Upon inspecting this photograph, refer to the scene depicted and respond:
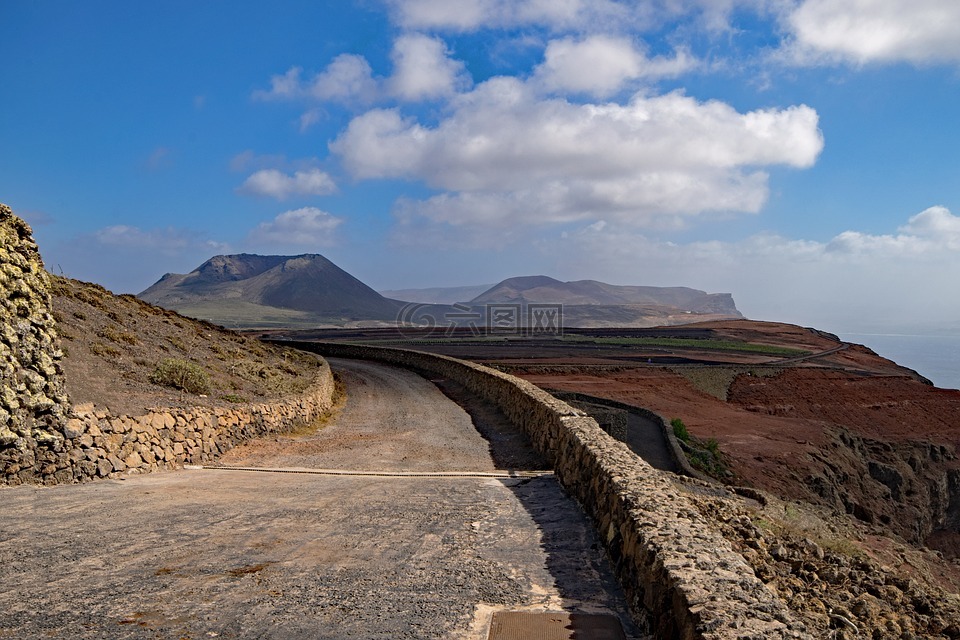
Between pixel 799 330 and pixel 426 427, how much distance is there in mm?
104689

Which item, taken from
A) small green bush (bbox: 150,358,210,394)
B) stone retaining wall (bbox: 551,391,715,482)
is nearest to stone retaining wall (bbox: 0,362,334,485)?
small green bush (bbox: 150,358,210,394)

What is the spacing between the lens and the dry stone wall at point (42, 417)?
9422 millimetres

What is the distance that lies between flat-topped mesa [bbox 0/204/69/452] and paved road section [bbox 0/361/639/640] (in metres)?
0.86

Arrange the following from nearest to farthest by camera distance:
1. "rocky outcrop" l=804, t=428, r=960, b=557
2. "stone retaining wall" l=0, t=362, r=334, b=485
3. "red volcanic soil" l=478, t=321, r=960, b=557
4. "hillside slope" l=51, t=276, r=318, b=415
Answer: "stone retaining wall" l=0, t=362, r=334, b=485 → "hillside slope" l=51, t=276, r=318, b=415 → "rocky outcrop" l=804, t=428, r=960, b=557 → "red volcanic soil" l=478, t=321, r=960, b=557

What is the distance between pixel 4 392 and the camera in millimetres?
9281

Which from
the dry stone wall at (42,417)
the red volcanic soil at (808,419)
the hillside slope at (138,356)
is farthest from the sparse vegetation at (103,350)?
the red volcanic soil at (808,419)

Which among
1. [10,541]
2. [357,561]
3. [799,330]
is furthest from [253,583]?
[799,330]

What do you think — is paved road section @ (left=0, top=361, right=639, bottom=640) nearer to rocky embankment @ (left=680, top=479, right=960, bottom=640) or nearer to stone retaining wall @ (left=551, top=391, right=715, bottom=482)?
rocky embankment @ (left=680, top=479, right=960, bottom=640)

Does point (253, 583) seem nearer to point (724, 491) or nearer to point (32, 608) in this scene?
point (32, 608)

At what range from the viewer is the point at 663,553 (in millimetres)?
5125

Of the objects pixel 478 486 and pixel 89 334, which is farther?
pixel 89 334

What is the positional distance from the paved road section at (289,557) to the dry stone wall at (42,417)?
0.54 metres

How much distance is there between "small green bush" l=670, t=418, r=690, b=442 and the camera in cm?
2692

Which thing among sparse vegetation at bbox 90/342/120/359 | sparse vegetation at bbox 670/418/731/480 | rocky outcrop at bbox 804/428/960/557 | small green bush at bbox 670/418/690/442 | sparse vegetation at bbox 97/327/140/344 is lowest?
rocky outcrop at bbox 804/428/960/557
